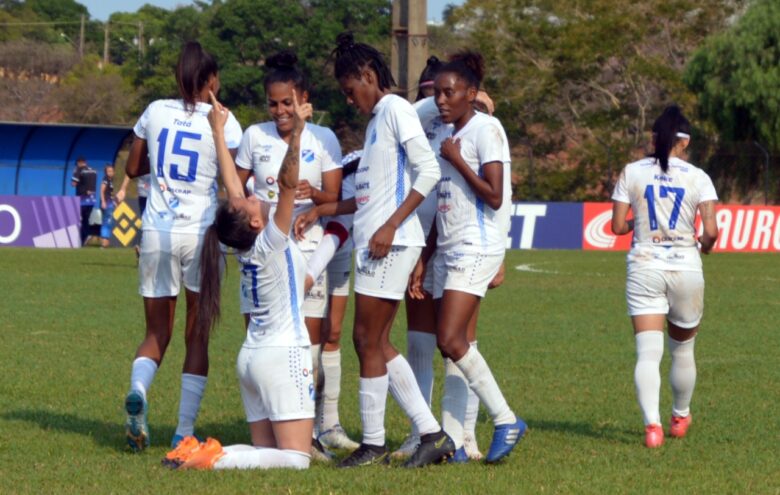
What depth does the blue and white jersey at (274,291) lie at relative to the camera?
6.22 m

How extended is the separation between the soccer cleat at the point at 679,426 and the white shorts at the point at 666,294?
21.1 inches

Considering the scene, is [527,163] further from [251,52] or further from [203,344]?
[203,344]

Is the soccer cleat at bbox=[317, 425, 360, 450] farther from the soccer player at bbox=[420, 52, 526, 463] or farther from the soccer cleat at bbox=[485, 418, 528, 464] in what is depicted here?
the soccer cleat at bbox=[485, 418, 528, 464]

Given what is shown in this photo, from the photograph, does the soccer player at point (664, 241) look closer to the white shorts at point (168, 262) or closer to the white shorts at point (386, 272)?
the white shorts at point (386, 272)

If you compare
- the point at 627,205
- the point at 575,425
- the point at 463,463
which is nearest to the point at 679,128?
the point at 627,205

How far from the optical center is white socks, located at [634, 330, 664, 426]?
745cm

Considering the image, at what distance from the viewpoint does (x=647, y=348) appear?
7.65 m

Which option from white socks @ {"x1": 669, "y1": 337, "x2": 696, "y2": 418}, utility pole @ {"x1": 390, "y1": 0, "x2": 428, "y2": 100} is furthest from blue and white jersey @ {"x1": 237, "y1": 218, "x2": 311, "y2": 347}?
utility pole @ {"x1": 390, "y1": 0, "x2": 428, "y2": 100}

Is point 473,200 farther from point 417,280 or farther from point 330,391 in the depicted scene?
point 330,391

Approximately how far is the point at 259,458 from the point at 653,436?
91.9 inches

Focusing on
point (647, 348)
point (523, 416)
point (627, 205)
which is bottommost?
point (523, 416)

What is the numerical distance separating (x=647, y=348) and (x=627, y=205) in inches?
32.8

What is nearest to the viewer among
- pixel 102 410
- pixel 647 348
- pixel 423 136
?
pixel 423 136

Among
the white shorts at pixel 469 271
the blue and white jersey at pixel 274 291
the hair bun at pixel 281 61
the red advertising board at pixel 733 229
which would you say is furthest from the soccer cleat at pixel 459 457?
the red advertising board at pixel 733 229
